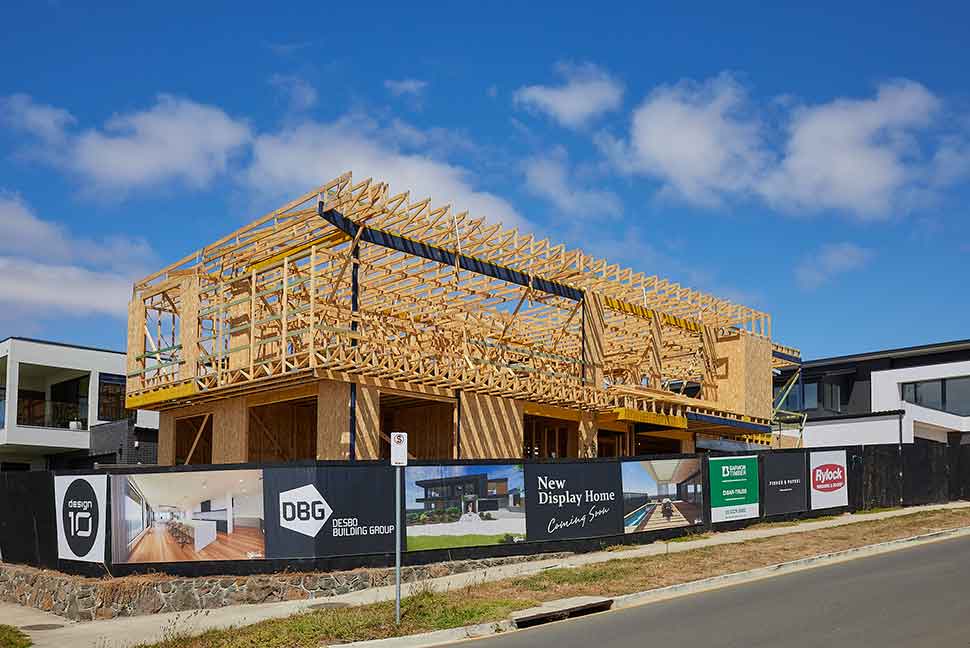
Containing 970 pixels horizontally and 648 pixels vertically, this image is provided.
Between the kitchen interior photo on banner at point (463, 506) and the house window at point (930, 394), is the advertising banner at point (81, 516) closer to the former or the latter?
the kitchen interior photo on banner at point (463, 506)

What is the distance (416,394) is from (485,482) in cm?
684

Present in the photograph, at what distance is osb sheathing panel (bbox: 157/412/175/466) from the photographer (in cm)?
3142

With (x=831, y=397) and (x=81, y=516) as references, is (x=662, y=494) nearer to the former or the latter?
(x=81, y=516)

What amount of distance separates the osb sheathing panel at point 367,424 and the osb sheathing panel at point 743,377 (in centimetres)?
1760

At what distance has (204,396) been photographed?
28578mm

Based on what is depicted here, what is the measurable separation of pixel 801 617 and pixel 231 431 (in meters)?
19.2

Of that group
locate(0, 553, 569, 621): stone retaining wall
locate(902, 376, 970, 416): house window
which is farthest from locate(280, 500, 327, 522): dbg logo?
locate(902, 376, 970, 416): house window

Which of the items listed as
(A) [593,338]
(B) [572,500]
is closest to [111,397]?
(A) [593,338]

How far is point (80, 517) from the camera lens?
60.6ft

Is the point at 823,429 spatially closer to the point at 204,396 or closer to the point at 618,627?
the point at 204,396

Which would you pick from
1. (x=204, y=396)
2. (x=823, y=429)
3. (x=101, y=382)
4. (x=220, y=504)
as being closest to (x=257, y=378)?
(x=204, y=396)

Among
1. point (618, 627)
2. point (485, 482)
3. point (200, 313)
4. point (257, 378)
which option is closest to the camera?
point (618, 627)

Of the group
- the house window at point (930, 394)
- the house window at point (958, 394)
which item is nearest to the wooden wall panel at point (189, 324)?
the house window at point (930, 394)

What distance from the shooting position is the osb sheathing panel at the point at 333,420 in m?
24.4
